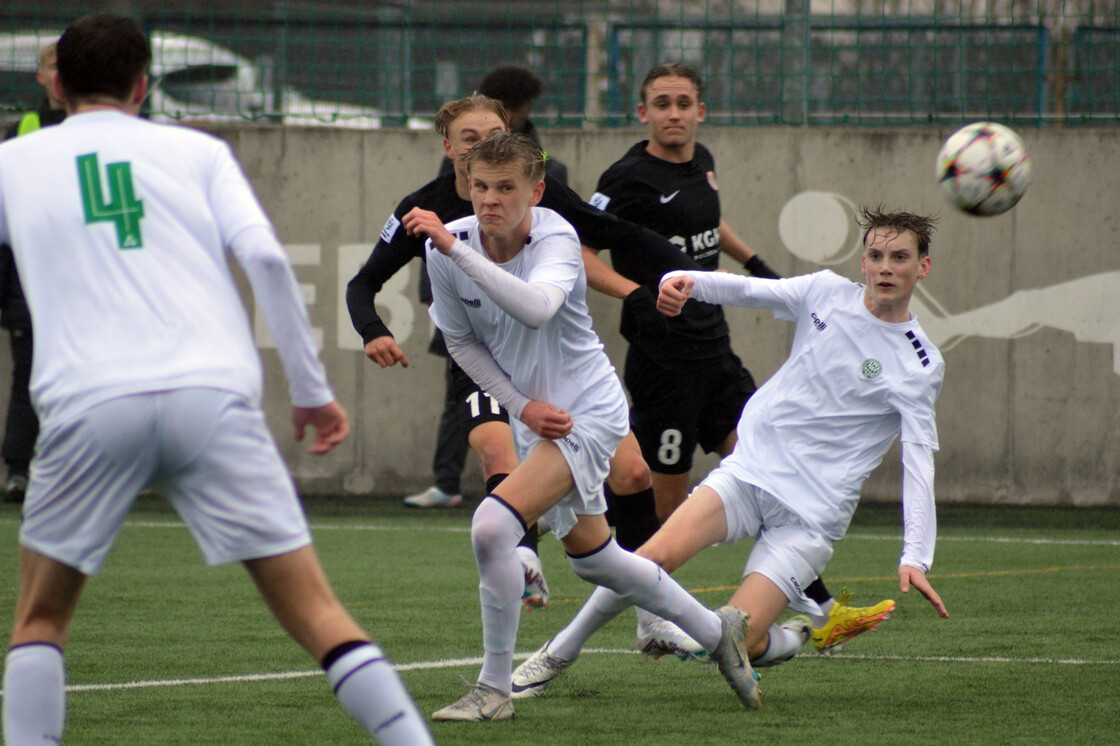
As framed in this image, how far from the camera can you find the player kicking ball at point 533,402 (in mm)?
4371

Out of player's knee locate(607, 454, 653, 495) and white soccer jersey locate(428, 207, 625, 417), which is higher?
white soccer jersey locate(428, 207, 625, 417)

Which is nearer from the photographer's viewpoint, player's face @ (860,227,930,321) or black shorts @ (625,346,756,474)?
player's face @ (860,227,930,321)

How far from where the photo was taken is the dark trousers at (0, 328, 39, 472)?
31.2ft

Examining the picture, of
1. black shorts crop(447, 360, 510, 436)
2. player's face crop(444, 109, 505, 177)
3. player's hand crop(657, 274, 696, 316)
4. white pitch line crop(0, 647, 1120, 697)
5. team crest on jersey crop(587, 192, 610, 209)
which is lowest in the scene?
white pitch line crop(0, 647, 1120, 697)

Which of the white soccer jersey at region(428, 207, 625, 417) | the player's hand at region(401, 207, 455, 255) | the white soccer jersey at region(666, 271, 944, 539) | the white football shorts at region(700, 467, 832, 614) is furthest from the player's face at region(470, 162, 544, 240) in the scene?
the white football shorts at region(700, 467, 832, 614)

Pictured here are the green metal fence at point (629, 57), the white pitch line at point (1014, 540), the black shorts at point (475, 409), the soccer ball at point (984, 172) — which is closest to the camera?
the black shorts at point (475, 409)

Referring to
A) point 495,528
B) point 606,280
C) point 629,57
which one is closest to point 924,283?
point 629,57

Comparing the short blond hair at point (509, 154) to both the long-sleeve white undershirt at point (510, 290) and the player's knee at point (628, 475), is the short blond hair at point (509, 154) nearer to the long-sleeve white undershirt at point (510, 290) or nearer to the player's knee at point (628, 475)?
the long-sleeve white undershirt at point (510, 290)

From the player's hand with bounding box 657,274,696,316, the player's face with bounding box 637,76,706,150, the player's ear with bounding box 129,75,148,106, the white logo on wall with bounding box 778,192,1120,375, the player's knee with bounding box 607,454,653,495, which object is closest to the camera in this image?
the player's ear with bounding box 129,75,148,106

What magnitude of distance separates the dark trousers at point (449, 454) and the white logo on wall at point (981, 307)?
234 cm

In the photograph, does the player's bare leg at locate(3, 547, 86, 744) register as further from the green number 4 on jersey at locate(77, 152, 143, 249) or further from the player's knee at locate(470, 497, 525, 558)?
the player's knee at locate(470, 497, 525, 558)

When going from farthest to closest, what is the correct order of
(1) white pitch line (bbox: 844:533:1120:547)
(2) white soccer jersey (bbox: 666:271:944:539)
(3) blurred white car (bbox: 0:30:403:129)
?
(3) blurred white car (bbox: 0:30:403:129) → (1) white pitch line (bbox: 844:533:1120:547) → (2) white soccer jersey (bbox: 666:271:944:539)

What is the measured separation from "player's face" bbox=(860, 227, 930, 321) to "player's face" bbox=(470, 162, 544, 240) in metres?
1.14

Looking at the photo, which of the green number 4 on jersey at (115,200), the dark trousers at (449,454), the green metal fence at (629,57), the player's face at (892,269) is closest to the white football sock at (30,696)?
the green number 4 on jersey at (115,200)
